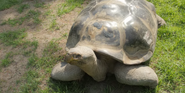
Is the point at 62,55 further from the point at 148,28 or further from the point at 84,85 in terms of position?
the point at 148,28

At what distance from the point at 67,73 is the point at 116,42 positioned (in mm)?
828

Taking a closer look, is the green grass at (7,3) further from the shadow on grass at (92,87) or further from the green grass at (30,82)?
the shadow on grass at (92,87)

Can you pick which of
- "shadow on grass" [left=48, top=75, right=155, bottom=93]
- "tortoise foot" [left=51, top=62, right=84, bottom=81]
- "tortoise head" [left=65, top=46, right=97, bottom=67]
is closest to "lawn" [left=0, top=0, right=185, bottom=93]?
"shadow on grass" [left=48, top=75, right=155, bottom=93]

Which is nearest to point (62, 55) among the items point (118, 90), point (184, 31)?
point (118, 90)

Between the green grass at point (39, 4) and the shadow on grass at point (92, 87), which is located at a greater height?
the green grass at point (39, 4)

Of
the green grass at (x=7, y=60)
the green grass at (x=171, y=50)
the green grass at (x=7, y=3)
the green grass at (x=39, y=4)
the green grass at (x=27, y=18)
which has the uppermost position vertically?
the green grass at (x=7, y=3)

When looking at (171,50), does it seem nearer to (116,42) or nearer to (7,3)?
(116,42)

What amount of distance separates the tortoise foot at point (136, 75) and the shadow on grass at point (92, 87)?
23 centimetres

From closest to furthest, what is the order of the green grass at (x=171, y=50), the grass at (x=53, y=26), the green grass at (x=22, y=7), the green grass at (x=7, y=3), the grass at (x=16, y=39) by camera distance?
the green grass at (x=171, y=50), the grass at (x=16, y=39), the grass at (x=53, y=26), the green grass at (x=22, y=7), the green grass at (x=7, y=3)

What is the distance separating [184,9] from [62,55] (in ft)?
10.0

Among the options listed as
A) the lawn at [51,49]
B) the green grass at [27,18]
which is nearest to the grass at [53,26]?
the lawn at [51,49]

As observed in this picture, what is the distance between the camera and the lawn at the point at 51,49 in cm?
230

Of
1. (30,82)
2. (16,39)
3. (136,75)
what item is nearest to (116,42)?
(136,75)

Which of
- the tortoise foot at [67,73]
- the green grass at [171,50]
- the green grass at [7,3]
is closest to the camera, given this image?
the tortoise foot at [67,73]
